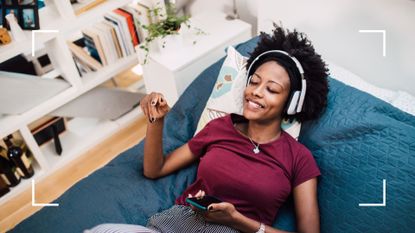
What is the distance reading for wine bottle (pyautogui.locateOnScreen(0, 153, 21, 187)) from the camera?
80.8 inches

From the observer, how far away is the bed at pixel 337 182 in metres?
1.12

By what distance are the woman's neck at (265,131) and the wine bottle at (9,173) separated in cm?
147

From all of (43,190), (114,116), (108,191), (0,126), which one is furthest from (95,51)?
(108,191)

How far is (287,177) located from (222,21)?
1203mm

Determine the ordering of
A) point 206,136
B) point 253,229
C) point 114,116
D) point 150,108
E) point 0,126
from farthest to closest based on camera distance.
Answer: point 114,116
point 0,126
point 206,136
point 150,108
point 253,229

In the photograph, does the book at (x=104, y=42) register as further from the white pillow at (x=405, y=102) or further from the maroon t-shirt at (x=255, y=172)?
the white pillow at (x=405, y=102)

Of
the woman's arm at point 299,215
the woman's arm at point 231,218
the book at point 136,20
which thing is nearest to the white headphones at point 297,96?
the woman's arm at point 299,215

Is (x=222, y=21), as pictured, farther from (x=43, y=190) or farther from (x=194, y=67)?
(x=43, y=190)

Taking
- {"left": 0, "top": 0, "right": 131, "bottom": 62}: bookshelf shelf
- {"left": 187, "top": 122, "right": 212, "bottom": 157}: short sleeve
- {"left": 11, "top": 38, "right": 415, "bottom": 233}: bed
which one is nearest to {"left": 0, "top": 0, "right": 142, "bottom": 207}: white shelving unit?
{"left": 0, "top": 0, "right": 131, "bottom": 62}: bookshelf shelf

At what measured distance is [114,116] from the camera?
251cm

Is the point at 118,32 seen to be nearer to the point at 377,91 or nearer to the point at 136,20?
the point at 136,20

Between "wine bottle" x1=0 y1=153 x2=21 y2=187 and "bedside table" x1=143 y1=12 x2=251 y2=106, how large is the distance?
90cm

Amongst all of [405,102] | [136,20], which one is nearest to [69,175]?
[136,20]

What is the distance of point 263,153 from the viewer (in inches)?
50.4
